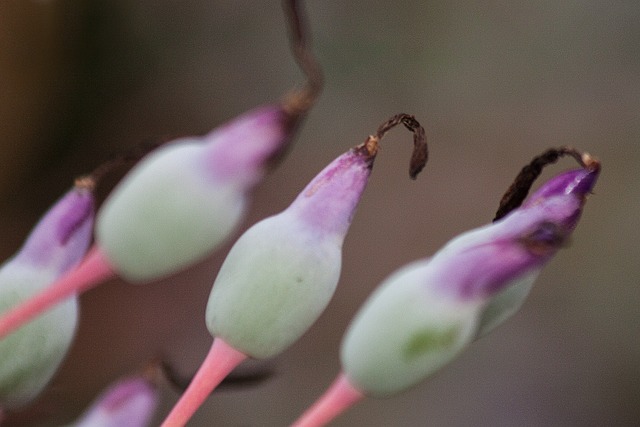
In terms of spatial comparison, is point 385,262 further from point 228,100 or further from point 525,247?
point 525,247

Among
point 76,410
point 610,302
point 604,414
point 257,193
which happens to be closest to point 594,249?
point 610,302

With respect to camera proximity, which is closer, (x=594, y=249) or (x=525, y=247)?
(x=525, y=247)

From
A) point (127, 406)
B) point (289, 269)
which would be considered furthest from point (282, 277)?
point (127, 406)

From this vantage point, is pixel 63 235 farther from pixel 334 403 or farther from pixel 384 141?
pixel 384 141

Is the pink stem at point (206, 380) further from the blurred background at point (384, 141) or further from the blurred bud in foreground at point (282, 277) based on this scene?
the blurred background at point (384, 141)

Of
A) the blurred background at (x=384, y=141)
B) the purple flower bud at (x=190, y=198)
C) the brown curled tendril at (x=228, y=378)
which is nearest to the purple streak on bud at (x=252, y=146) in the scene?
the purple flower bud at (x=190, y=198)

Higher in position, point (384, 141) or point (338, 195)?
point (384, 141)
